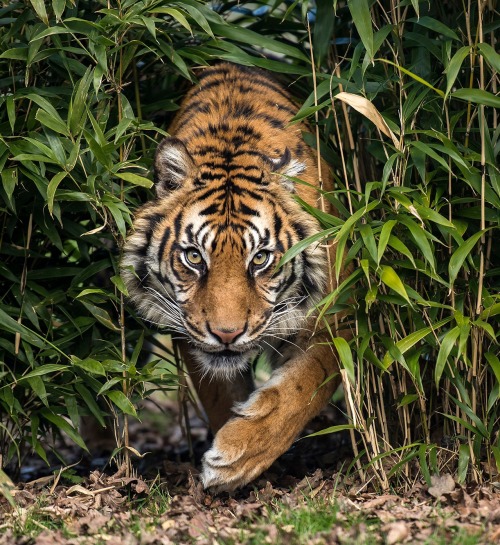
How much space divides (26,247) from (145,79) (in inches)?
48.2

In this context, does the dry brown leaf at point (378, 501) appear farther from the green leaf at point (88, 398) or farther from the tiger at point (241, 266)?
the green leaf at point (88, 398)

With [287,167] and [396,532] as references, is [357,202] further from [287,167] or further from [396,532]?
[396,532]

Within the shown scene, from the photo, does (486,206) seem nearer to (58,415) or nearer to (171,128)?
(171,128)

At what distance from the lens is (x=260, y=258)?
382 cm

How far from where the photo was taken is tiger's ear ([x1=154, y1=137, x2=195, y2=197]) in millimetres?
3811

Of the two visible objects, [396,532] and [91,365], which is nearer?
[396,532]

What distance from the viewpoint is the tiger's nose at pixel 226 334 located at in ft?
11.9

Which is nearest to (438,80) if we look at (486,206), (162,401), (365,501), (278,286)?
(486,206)

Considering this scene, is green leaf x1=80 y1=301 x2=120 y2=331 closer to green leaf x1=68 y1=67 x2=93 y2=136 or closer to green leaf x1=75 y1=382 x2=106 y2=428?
green leaf x1=75 y1=382 x2=106 y2=428

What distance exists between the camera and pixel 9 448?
4.23 meters

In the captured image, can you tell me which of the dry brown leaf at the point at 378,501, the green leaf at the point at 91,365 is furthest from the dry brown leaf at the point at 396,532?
the green leaf at the point at 91,365

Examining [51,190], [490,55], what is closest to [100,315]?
[51,190]

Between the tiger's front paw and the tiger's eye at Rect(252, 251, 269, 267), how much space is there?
1.72ft

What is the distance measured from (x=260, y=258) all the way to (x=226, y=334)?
0.37 m
